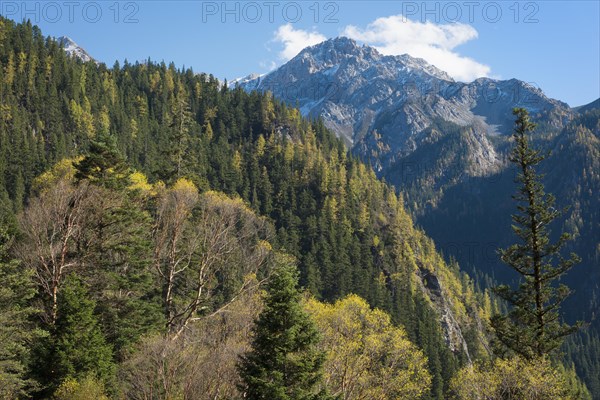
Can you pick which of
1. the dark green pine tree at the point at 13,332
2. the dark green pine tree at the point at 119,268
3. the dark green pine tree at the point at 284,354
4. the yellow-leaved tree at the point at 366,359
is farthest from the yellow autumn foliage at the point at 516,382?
the dark green pine tree at the point at 13,332

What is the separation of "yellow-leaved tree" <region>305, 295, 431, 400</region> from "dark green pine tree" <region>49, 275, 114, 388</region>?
42.3ft

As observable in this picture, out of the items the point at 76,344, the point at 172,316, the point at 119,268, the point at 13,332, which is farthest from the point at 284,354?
the point at 119,268

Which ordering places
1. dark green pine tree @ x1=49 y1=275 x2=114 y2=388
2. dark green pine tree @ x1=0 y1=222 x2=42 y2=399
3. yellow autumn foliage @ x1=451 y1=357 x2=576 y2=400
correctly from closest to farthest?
dark green pine tree @ x1=0 y1=222 x2=42 y2=399, dark green pine tree @ x1=49 y1=275 x2=114 y2=388, yellow autumn foliage @ x1=451 y1=357 x2=576 y2=400

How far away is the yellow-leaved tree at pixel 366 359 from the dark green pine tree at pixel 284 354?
686 cm

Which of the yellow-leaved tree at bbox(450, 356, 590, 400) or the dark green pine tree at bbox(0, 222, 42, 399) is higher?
the dark green pine tree at bbox(0, 222, 42, 399)

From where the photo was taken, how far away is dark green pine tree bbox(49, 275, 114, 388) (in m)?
24.8

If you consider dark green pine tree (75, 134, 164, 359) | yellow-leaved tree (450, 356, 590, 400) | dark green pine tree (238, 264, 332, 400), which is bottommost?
yellow-leaved tree (450, 356, 590, 400)

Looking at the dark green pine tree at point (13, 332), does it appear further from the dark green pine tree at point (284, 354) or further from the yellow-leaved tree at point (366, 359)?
the yellow-leaved tree at point (366, 359)

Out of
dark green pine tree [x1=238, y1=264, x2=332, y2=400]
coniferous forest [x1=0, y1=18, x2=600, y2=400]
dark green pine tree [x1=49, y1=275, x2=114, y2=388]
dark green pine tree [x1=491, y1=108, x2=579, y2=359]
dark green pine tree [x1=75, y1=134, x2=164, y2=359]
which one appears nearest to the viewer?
dark green pine tree [x1=238, y1=264, x2=332, y2=400]

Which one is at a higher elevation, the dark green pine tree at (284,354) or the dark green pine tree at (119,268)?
the dark green pine tree at (119,268)

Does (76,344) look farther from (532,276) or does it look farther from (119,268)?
(532,276)

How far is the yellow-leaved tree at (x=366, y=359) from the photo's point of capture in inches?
1241

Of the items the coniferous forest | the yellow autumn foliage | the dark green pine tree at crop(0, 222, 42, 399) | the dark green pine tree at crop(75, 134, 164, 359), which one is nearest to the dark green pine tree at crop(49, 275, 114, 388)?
the coniferous forest

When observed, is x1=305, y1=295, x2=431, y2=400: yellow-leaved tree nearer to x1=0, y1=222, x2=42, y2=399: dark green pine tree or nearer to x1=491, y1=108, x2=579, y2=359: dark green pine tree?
x1=491, y1=108, x2=579, y2=359: dark green pine tree
